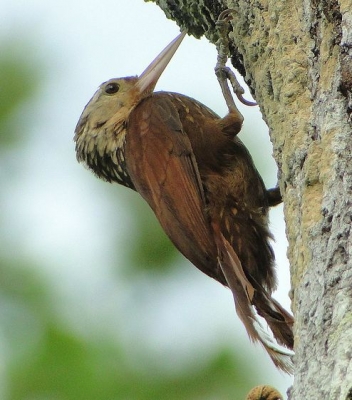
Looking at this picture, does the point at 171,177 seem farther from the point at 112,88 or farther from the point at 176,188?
the point at 112,88

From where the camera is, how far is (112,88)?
4.81 m

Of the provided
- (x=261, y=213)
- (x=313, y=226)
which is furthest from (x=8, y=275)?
(x=313, y=226)

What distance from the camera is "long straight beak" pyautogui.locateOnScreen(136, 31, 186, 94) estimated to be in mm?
4555

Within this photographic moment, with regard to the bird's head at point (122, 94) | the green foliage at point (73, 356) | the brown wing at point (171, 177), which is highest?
the bird's head at point (122, 94)

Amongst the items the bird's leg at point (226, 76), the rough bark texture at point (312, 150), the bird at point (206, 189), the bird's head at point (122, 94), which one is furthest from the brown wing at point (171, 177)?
the rough bark texture at point (312, 150)

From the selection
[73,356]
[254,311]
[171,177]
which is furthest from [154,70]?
[254,311]

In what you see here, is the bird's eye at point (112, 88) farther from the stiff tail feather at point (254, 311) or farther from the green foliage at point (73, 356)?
the stiff tail feather at point (254, 311)

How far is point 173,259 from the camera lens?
14.9 feet

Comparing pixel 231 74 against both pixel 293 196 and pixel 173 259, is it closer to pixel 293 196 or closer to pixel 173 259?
pixel 173 259

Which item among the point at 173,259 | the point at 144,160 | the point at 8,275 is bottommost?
the point at 173,259

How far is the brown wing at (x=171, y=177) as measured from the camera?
3.65 metres

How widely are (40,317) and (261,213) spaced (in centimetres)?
141

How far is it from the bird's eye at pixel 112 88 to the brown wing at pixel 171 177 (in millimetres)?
595

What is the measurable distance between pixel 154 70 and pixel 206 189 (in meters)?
1.11
